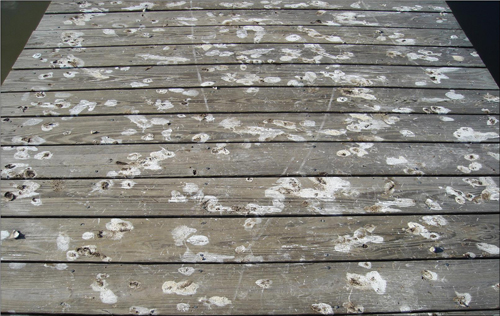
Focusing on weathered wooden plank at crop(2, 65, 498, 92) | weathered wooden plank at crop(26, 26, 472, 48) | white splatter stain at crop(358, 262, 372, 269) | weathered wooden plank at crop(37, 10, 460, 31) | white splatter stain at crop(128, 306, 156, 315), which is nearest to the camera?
white splatter stain at crop(128, 306, 156, 315)

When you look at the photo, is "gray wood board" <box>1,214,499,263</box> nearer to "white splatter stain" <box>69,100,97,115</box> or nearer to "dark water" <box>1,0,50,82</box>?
"white splatter stain" <box>69,100,97,115</box>

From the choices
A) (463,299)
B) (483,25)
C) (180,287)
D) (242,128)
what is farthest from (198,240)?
(483,25)

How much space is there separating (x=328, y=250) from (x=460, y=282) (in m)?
0.51

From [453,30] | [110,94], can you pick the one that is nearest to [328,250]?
[110,94]

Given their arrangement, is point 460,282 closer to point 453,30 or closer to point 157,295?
point 157,295

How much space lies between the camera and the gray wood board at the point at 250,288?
129cm

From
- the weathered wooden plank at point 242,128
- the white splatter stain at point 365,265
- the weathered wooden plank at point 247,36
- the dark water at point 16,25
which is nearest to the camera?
the white splatter stain at point 365,265

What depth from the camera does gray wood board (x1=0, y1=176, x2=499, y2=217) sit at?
1519 millimetres

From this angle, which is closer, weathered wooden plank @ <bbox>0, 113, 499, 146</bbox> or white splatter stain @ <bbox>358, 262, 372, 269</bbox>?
white splatter stain @ <bbox>358, 262, 372, 269</bbox>

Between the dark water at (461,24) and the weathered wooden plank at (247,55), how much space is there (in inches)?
65.1

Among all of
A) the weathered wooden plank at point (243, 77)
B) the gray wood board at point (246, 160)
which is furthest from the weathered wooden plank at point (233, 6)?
the gray wood board at point (246, 160)

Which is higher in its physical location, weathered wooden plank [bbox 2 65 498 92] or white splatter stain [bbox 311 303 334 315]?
weathered wooden plank [bbox 2 65 498 92]

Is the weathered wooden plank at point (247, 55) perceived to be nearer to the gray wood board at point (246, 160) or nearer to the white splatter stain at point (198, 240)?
the gray wood board at point (246, 160)

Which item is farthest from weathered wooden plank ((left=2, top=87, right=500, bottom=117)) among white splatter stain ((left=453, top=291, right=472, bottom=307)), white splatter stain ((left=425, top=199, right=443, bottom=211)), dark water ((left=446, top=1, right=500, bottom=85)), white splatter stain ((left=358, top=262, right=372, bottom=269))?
dark water ((left=446, top=1, right=500, bottom=85))
